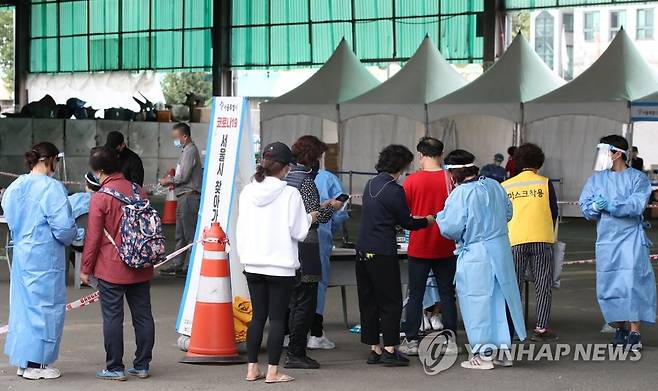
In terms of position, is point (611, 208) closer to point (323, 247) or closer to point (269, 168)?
point (323, 247)

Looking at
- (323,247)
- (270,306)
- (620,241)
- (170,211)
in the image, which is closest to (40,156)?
(270,306)

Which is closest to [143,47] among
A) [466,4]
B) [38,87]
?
[38,87]

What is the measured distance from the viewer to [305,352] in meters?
8.75

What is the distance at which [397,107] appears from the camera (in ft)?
89.8

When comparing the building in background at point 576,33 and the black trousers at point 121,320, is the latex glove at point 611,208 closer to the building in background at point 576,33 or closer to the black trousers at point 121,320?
the black trousers at point 121,320

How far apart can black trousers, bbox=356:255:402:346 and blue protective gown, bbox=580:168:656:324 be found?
76.8 inches

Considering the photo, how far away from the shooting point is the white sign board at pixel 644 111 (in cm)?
2370

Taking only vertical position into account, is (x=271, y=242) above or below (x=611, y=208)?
below

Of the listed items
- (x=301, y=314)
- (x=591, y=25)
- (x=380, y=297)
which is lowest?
(x=301, y=314)

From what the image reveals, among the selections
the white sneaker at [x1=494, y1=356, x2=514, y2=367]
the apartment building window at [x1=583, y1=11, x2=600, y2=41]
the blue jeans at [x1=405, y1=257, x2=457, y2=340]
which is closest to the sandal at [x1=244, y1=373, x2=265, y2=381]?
the blue jeans at [x1=405, y1=257, x2=457, y2=340]

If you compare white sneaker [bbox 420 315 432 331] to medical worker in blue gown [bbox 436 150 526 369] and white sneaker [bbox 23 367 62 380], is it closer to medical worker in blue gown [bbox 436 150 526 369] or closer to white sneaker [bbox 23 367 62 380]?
medical worker in blue gown [bbox 436 150 526 369]

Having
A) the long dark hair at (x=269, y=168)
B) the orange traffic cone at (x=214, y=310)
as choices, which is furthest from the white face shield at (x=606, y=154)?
the orange traffic cone at (x=214, y=310)

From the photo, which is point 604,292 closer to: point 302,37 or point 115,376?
point 115,376

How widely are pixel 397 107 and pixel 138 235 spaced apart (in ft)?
65.2
